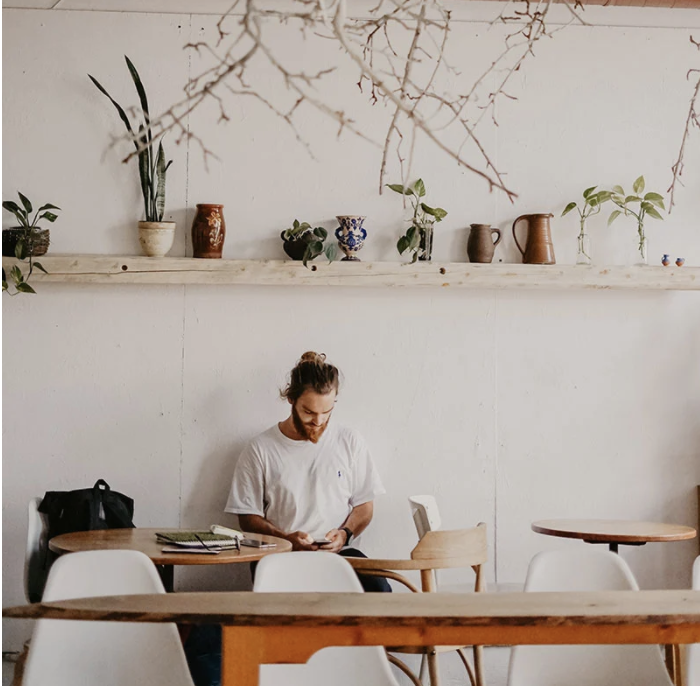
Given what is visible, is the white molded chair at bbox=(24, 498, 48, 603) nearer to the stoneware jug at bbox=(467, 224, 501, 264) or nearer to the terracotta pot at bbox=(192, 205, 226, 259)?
the terracotta pot at bbox=(192, 205, 226, 259)

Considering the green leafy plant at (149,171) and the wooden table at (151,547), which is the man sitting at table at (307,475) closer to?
the wooden table at (151,547)

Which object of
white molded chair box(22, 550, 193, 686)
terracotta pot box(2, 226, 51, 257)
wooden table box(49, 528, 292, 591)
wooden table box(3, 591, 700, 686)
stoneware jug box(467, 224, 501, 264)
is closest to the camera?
wooden table box(3, 591, 700, 686)

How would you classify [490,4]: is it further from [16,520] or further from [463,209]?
[16,520]

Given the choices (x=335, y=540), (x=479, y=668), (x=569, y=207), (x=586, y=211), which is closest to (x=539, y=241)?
(x=569, y=207)

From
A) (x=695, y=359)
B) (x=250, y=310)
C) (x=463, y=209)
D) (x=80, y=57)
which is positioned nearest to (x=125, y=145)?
(x=80, y=57)

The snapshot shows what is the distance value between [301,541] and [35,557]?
1.15 m

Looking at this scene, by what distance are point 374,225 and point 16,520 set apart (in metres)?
2.31

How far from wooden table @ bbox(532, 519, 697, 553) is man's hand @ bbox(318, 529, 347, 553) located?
2.93 ft

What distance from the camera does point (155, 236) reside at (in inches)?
177

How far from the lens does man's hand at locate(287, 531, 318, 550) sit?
13.4 ft

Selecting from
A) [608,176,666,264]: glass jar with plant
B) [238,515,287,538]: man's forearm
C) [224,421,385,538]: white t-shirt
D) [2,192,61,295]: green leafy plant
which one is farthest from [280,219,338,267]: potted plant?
[608,176,666,264]: glass jar with plant

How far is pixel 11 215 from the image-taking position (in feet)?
15.2

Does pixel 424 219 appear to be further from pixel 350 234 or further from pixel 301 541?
pixel 301 541

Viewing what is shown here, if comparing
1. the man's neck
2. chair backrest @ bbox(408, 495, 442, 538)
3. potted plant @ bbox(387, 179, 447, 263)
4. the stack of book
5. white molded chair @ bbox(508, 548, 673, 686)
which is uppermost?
potted plant @ bbox(387, 179, 447, 263)
